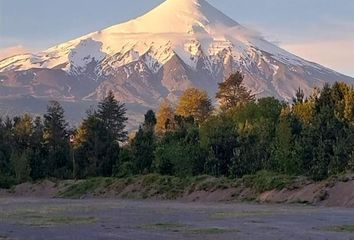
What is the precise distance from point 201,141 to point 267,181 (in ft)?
66.6

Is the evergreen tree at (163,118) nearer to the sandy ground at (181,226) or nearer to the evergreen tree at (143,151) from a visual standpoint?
the evergreen tree at (143,151)

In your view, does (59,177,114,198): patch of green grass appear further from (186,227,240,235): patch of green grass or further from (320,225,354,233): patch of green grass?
(320,225,354,233): patch of green grass

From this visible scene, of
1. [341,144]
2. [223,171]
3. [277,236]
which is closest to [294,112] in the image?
[223,171]

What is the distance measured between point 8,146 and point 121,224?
74138 millimetres

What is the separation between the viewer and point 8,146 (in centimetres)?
10781

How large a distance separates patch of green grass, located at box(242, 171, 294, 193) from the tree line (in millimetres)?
2772

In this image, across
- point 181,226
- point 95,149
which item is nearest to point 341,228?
point 181,226

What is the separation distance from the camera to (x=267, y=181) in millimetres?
63969

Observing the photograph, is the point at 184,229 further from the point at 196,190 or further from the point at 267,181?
the point at 196,190

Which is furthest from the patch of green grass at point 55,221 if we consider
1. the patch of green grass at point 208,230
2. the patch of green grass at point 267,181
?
the patch of green grass at point 267,181

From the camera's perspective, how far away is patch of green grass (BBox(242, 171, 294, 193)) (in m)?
62.9

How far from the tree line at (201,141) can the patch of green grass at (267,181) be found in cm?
277

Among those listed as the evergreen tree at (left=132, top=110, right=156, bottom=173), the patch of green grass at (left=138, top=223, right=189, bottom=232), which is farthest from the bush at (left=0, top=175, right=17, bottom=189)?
the patch of green grass at (left=138, top=223, right=189, bottom=232)

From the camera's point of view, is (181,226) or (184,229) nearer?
(184,229)
